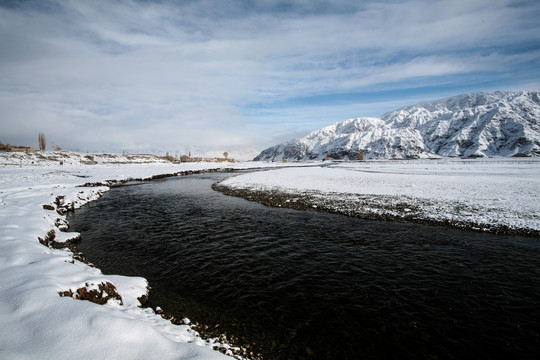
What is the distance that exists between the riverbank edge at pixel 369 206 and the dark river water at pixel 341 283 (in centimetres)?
115

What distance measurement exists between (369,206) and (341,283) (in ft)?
47.5

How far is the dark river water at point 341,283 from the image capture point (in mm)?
7359

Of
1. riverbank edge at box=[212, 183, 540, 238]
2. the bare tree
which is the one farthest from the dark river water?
the bare tree

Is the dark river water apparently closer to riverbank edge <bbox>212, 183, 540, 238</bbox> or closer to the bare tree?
riverbank edge <bbox>212, 183, 540, 238</bbox>

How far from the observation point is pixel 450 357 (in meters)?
6.79

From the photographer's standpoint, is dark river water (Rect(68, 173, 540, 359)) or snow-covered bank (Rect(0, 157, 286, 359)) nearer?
snow-covered bank (Rect(0, 157, 286, 359))

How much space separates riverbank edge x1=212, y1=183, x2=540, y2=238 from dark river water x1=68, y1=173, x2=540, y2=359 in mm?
1154

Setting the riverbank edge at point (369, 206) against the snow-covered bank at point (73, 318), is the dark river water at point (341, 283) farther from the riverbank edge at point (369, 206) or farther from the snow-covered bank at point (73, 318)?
the snow-covered bank at point (73, 318)

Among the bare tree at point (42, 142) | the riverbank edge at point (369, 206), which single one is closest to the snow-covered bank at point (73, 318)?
the riverbank edge at point (369, 206)

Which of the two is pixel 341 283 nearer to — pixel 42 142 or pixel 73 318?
pixel 73 318

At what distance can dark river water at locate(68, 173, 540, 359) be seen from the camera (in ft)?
24.1

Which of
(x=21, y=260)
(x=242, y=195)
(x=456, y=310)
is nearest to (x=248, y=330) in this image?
(x=456, y=310)

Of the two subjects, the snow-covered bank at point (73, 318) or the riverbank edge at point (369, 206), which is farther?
the riverbank edge at point (369, 206)

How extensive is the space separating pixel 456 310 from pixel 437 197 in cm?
2060
